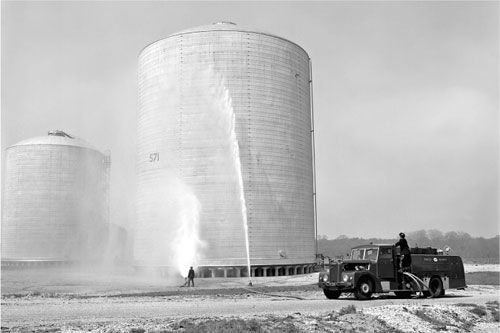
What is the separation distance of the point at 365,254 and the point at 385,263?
3.05 feet

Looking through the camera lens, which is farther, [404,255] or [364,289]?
[404,255]

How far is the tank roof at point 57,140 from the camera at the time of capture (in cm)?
6991

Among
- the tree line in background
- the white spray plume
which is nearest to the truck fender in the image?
the white spray plume

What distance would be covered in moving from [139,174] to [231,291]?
19.9 metres

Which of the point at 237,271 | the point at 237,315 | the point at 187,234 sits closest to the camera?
the point at 237,315

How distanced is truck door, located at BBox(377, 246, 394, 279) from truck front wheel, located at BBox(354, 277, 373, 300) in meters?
0.58

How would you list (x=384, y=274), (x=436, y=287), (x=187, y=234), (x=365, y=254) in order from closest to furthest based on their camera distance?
(x=384, y=274) → (x=365, y=254) → (x=436, y=287) → (x=187, y=234)

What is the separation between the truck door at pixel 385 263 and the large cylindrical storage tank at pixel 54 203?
52.2m

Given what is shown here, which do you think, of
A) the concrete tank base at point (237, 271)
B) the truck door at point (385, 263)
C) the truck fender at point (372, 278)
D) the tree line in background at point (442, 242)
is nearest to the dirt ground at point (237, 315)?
the truck fender at point (372, 278)

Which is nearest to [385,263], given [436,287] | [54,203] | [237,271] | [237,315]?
[436,287]

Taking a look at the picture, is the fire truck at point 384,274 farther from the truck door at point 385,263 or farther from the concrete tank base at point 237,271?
the concrete tank base at point 237,271

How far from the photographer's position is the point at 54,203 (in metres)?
68.2

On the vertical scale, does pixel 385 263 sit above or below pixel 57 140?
below

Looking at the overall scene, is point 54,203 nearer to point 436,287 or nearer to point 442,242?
point 436,287
